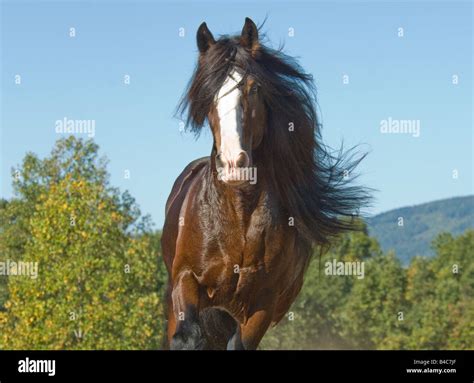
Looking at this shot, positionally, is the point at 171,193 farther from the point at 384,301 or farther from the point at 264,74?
the point at 384,301

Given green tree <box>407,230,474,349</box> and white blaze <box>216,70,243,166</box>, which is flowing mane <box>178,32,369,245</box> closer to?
white blaze <box>216,70,243,166</box>

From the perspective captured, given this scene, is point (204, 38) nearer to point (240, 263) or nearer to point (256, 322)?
point (240, 263)

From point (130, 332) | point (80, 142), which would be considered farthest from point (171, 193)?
point (80, 142)

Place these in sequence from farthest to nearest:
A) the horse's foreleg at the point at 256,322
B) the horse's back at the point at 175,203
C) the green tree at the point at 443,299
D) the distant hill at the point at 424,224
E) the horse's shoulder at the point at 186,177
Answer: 1. the distant hill at the point at 424,224
2. the green tree at the point at 443,299
3. the horse's shoulder at the point at 186,177
4. the horse's back at the point at 175,203
5. the horse's foreleg at the point at 256,322

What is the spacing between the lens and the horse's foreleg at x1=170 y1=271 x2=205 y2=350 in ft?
28.3

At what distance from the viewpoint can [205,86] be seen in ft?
28.9

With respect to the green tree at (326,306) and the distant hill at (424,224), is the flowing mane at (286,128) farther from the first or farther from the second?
the distant hill at (424,224)

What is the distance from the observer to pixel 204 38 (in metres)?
9.12

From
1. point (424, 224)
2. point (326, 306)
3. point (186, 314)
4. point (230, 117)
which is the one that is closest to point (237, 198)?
point (230, 117)

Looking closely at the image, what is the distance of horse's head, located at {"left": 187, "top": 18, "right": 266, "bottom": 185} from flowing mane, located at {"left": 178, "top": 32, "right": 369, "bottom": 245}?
0.01 meters

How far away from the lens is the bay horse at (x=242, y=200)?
8625 mm

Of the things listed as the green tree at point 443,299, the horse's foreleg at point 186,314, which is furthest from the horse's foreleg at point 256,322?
the green tree at point 443,299

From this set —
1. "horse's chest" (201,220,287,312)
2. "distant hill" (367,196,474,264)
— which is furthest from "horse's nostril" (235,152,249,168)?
"distant hill" (367,196,474,264)
